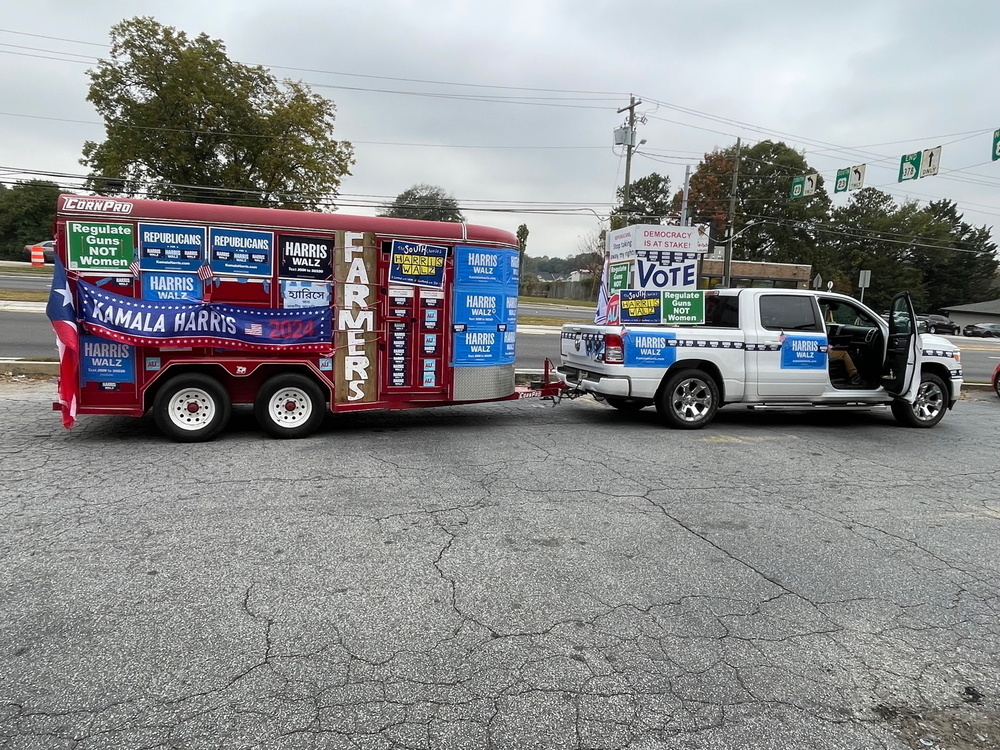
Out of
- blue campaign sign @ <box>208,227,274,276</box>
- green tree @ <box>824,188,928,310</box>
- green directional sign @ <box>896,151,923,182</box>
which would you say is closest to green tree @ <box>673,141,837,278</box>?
green tree @ <box>824,188,928,310</box>

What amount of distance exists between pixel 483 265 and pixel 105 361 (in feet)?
14.4

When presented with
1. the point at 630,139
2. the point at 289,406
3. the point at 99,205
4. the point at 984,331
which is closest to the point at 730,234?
the point at 630,139

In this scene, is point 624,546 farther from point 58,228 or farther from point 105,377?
point 58,228

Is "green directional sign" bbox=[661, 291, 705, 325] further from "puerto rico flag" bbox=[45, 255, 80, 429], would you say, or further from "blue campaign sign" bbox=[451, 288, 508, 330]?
"puerto rico flag" bbox=[45, 255, 80, 429]

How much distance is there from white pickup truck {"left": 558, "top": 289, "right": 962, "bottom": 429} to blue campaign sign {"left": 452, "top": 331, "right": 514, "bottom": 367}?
51.8 inches

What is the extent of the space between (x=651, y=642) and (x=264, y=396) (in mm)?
5450

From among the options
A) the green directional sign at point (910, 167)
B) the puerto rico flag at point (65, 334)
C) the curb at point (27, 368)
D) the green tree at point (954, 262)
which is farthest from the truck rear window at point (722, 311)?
the green tree at point (954, 262)

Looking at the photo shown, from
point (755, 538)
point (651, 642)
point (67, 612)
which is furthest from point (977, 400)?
point (67, 612)

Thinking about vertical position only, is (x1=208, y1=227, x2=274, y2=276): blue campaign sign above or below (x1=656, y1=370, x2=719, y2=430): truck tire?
above

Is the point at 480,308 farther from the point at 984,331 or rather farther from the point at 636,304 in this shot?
the point at 984,331

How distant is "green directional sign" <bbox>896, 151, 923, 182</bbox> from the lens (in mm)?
18172

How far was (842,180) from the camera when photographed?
22.6 m

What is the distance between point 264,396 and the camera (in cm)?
739

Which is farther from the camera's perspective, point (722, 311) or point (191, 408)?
point (722, 311)
